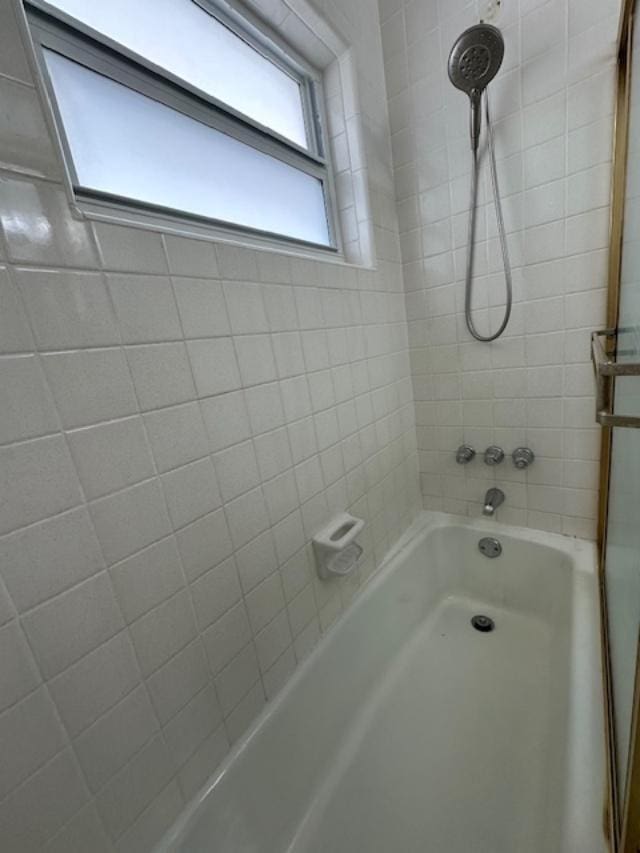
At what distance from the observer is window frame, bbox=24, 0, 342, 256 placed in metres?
0.62

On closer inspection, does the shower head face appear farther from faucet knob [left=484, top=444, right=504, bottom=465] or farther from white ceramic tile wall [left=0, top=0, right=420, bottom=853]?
faucet knob [left=484, top=444, right=504, bottom=465]

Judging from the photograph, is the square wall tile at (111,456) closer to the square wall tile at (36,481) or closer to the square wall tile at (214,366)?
the square wall tile at (36,481)

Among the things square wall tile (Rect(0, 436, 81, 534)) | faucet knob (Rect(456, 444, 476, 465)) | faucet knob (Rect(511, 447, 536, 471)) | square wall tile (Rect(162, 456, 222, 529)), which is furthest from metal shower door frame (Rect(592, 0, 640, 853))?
square wall tile (Rect(0, 436, 81, 534))

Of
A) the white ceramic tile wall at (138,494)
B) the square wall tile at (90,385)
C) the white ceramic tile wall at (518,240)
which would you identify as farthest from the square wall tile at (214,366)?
the white ceramic tile wall at (518,240)

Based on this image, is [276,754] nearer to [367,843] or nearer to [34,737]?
[367,843]

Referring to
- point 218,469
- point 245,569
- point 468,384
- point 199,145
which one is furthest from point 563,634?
point 199,145

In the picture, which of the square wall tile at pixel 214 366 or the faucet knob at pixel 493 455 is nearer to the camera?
the square wall tile at pixel 214 366

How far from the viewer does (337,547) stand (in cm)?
96

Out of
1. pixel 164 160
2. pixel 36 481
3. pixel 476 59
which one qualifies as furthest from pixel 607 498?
pixel 164 160

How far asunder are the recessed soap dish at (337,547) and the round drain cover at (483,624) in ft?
2.44

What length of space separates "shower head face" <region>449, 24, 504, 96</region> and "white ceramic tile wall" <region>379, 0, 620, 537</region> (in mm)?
140

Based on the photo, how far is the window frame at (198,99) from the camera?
0.62 m

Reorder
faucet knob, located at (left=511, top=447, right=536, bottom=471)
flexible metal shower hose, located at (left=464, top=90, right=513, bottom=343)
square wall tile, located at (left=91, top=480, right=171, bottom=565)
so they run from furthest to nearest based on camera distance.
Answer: faucet knob, located at (left=511, top=447, right=536, bottom=471)
flexible metal shower hose, located at (left=464, top=90, right=513, bottom=343)
square wall tile, located at (left=91, top=480, right=171, bottom=565)

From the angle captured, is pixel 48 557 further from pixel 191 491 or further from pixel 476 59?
pixel 476 59
